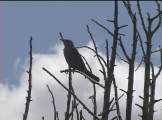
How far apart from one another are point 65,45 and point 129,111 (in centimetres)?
1047

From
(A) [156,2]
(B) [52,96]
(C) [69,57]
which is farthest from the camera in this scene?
(C) [69,57]

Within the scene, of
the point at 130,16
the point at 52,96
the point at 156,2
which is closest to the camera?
Result: the point at 130,16

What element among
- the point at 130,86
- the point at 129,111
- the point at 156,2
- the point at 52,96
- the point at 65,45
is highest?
the point at 65,45

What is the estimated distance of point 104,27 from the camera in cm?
258

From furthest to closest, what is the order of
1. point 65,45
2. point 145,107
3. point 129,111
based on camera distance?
point 65,45, point 145,107, point 129,111

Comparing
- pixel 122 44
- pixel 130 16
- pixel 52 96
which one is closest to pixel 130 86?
pixel 122 44

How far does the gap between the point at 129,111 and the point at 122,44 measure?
2.32 feet

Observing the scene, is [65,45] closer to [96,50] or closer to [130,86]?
[96,50]

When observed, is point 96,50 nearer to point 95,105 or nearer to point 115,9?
point 95,105

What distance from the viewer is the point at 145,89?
224 cm

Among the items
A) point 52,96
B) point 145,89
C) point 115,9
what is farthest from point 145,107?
point 52,96

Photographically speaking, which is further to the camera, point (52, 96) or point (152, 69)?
point (52, 96)

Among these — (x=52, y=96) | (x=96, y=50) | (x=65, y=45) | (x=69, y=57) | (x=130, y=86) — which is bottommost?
(x=130, y=86)

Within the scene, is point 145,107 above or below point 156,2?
below
